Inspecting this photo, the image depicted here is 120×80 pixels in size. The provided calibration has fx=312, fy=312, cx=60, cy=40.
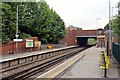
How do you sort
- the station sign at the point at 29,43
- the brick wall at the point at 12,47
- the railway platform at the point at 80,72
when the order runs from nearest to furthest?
the railway platform at the point at 80,72, the brick wall at the point at 12,47, the station sign at the point at 29,43

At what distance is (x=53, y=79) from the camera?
659 inches

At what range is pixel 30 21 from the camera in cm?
6397

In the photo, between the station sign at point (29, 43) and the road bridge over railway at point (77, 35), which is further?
the road bridge over railway at point (77, 35)

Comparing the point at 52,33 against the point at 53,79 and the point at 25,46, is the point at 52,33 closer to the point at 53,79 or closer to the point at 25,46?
the point at 25,46

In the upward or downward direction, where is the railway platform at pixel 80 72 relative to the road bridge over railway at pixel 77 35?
downward

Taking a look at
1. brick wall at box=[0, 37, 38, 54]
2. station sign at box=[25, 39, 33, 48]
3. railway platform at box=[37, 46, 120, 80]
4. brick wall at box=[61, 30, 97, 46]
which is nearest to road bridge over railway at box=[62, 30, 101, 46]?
brick wall at box=[61, 30, 97, 46]

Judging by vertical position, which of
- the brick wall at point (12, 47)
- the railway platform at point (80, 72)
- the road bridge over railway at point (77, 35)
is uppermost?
the road bridge over railway at point (77, 35)

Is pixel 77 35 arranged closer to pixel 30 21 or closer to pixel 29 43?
pixel 30 21

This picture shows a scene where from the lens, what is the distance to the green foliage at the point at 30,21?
173 ft

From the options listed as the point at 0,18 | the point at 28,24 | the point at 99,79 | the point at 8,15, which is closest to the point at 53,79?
the point at 99,79

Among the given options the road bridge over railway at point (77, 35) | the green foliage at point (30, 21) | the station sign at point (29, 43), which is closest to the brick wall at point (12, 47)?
the station sign at point (29, 43)

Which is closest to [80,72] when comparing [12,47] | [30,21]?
[12,47]

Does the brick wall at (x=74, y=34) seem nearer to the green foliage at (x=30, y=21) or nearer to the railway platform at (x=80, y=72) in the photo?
the green foliage at (x=30, y=21)

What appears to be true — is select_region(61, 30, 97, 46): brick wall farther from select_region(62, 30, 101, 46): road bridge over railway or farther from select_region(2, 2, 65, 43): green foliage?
select_region(2, 2, 65, 43): green foliage
